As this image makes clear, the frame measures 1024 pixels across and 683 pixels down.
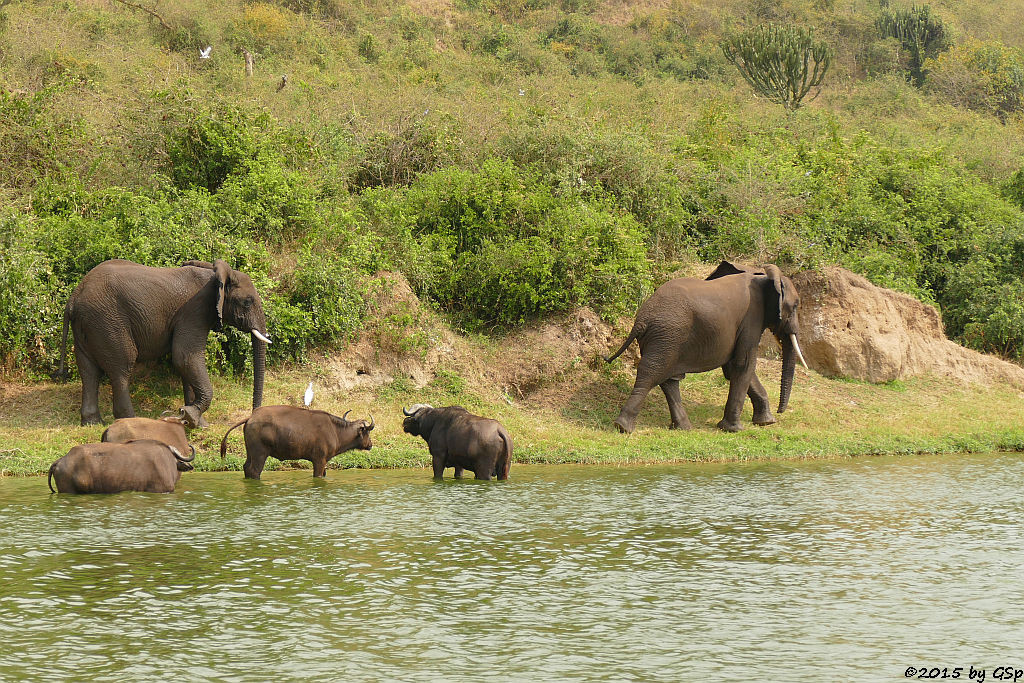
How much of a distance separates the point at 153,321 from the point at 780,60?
3159 centimetres

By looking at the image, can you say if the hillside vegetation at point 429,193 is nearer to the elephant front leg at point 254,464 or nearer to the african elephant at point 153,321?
the african elephant at point 153,321

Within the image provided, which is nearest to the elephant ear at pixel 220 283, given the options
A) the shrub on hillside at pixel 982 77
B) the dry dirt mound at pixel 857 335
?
the dry dirt mound at pixel 857 335

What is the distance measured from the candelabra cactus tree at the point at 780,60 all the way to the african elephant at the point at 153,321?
97.0ft

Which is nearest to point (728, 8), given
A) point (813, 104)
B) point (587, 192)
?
point (813, 104)

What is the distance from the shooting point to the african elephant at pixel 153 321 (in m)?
14.4

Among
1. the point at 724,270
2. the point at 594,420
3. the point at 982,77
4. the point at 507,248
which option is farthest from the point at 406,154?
the point at 982,77

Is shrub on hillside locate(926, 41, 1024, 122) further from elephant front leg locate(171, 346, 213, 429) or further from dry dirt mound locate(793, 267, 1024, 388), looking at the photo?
elephant front leg locate(171, 346, 213, 429)

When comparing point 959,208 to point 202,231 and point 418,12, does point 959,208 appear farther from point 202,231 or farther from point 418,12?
point 418,12

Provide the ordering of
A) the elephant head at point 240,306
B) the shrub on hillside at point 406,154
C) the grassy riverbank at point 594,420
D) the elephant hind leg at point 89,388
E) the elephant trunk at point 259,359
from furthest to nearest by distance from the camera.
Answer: the shrub on hillside at point 406,154, the elephant trunk at point 259,359, the elephant head at point 240,306, the elephant hind leg at point 89,388, the grassy riverbank at point 594,420

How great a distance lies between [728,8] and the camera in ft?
199

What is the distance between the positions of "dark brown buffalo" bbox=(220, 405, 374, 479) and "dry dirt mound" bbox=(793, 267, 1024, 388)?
359 inches

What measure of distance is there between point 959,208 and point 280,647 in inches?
837

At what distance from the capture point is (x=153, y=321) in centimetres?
1454

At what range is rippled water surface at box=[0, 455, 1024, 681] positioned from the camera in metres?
6.68
